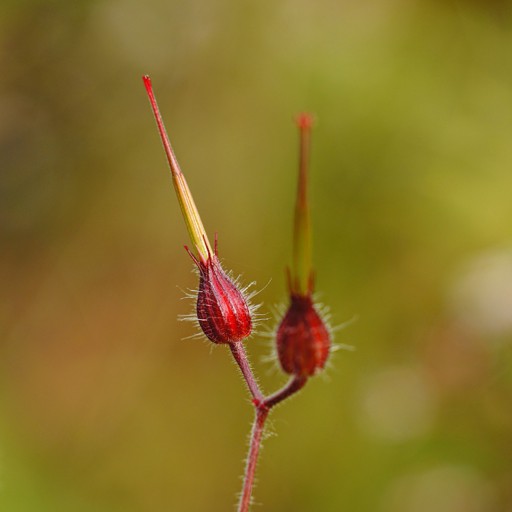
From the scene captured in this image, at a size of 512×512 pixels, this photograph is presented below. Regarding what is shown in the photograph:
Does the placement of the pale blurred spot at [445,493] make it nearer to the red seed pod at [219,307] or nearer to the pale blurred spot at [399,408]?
the pale blurred spot at [399,408]

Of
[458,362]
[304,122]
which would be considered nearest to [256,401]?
[304,122]

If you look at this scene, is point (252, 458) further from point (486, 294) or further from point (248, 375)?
point (486, 294)

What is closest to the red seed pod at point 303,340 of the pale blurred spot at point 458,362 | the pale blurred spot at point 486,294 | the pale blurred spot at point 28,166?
the pale blurred spot at point 486,294

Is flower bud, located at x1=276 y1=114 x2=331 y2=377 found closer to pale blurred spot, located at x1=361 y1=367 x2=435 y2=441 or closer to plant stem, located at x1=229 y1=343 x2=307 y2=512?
plant stem, located at x1=229 y1=343 x2=307 y2=512

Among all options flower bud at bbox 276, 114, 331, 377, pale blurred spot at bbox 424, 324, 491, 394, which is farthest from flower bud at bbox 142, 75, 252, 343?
pale blurred spot at bbox 424, 324, 491, 394

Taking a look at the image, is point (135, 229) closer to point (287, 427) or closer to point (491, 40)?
point (287, 427)
